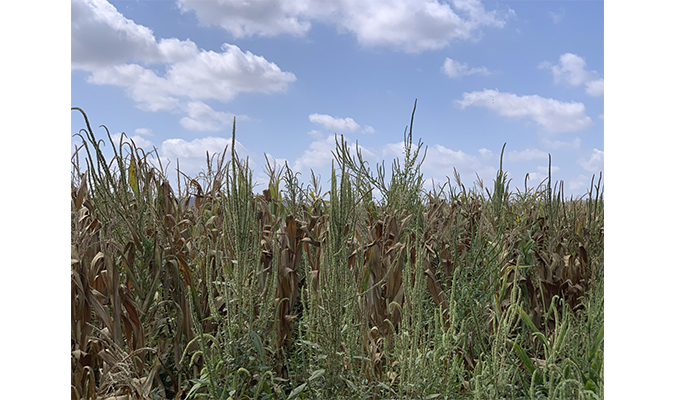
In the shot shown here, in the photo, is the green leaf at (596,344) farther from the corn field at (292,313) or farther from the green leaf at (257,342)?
the green leaf at (257,342)

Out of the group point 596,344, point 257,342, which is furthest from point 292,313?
point 596,344

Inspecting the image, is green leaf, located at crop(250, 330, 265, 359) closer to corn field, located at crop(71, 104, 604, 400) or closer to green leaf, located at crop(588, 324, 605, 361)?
corn field, located at crop(71, 104, 604, 400)

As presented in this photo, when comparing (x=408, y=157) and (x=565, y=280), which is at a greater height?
(x=408, y=157)

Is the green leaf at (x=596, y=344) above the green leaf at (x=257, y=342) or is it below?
below

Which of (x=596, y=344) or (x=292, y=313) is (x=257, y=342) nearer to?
(x=292, y=313)

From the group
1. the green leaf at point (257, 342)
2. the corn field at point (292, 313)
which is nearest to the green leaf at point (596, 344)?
the corn field at point (292, 313)

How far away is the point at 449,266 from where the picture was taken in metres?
2.78

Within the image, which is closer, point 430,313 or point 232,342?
point 232,342

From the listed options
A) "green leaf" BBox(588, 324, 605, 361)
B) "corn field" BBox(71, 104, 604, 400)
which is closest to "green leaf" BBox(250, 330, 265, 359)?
"corn field" BBox(71, 104, 604, 400)

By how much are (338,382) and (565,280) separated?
6.72 ft

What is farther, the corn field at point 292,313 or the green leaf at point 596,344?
the green leaf at point 596,344

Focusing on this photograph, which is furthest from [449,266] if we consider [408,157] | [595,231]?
[595,231]

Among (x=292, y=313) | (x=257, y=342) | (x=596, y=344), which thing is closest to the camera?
(x=257, y=342)
